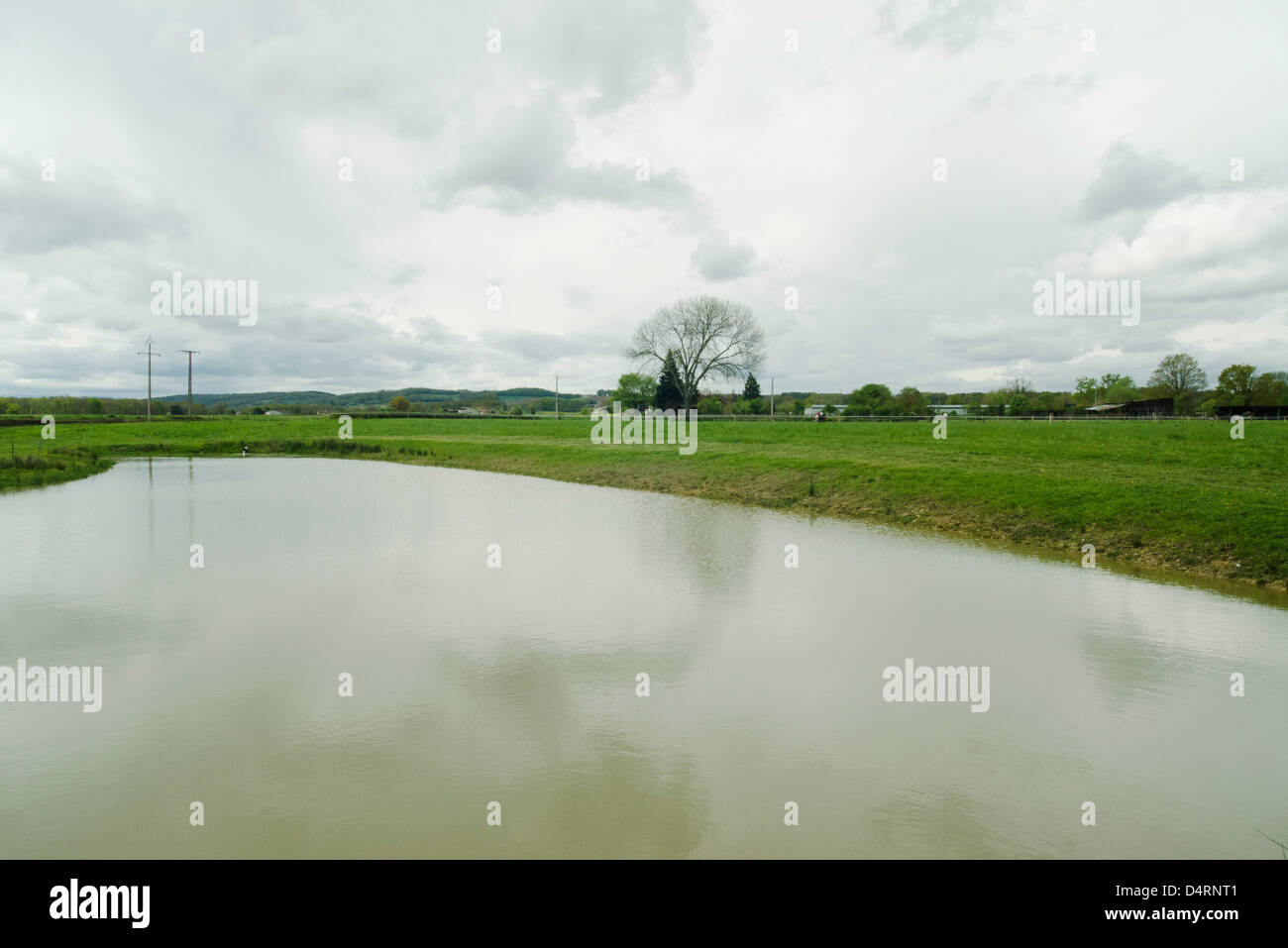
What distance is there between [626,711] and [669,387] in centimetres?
7464

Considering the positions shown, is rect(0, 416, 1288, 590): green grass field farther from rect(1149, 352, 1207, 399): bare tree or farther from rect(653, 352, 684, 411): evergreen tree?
rect(1149, 352, 1207, 399): bare tree

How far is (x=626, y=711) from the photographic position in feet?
22.0

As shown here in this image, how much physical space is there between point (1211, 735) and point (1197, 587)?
22.9 feet

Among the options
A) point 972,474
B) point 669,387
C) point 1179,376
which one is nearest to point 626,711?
point 972,474

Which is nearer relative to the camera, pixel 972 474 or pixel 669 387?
pixel 972 474

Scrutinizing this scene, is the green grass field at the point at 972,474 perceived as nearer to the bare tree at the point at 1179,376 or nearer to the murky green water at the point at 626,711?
the murky green water at the point at 626,711

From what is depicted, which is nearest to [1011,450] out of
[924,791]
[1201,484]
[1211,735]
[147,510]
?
[1201,484]

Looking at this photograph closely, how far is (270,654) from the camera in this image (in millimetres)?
8234

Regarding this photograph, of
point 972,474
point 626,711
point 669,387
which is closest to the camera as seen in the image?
point 626,711

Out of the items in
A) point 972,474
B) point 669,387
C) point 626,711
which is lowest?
point 626,711

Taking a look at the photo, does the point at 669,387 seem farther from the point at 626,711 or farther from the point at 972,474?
the point at 626,711

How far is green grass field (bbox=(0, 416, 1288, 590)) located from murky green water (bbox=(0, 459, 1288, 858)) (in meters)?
2.33

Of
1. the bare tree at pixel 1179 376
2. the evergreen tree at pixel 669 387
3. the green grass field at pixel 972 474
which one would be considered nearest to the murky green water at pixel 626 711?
the green grass field at pixel 972 474
